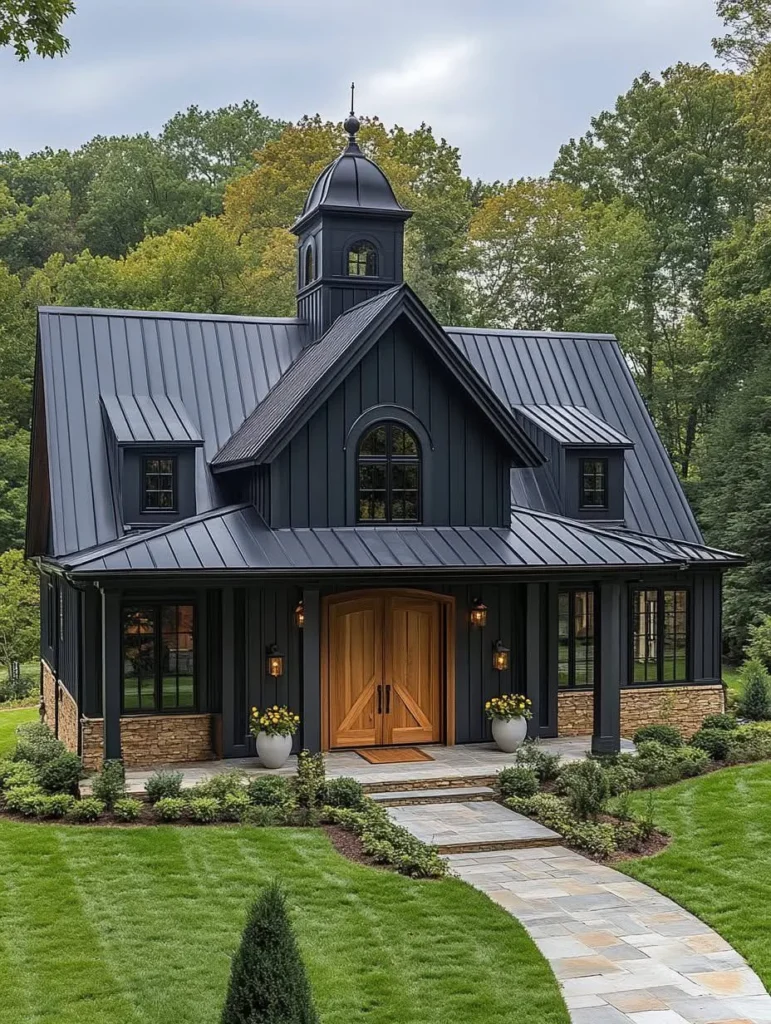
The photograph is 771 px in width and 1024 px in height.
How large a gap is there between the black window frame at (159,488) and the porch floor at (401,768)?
3.88 m

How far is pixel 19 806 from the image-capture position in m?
14.3

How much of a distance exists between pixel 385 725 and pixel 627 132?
28.9 metres

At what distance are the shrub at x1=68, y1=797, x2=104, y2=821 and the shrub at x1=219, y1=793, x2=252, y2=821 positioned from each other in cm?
139

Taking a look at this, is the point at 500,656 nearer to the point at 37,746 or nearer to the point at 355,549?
the point at 355,549

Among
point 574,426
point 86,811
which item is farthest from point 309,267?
point 86,811

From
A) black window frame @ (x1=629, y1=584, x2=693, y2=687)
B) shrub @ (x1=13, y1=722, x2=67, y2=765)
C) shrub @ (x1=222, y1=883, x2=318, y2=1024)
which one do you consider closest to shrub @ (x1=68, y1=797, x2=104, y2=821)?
shrub @ (x1=13, y1=722, x2=67, y2=765)

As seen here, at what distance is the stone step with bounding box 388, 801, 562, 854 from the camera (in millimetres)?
13461

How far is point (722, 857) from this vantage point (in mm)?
12781

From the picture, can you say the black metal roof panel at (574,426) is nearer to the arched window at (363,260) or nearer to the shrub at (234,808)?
the arched window at (363,260)

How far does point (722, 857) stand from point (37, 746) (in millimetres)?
10141

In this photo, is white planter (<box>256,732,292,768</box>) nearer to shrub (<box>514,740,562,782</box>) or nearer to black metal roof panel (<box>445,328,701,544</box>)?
shrub (<box>514,740,562,782</box>)

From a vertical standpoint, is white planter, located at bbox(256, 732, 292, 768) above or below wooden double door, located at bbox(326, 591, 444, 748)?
below

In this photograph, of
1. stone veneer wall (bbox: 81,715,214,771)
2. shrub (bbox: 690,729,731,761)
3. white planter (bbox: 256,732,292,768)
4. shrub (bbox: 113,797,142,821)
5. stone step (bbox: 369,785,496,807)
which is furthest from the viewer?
shrub (bbox: 690,729,731,761)

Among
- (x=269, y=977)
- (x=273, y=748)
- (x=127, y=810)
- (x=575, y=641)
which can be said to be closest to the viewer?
(x=269, y=977)
